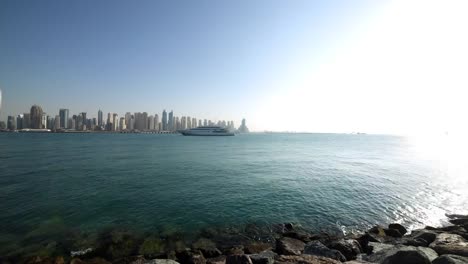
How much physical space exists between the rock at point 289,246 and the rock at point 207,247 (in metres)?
3.00

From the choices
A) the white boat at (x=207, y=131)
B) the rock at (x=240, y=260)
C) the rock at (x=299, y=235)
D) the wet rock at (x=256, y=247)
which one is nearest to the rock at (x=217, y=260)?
the wet rock at (x=256, y=247)

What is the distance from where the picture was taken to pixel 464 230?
1297 centimetres

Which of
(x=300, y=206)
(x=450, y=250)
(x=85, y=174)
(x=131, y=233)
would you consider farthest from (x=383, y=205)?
(x=85, y=174)

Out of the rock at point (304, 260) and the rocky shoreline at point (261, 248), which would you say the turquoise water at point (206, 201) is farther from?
the rock at point (304, 260)

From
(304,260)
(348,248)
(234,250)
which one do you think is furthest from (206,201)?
(304,260)

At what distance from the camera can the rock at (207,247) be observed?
10343 millimetres

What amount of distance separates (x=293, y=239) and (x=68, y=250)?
11.7m

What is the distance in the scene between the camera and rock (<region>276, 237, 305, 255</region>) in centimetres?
1000

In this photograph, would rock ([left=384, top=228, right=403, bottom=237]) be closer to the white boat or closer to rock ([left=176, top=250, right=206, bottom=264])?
rock ([left=176, top=250, right=206, bottom=264])

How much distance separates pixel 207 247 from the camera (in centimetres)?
1109

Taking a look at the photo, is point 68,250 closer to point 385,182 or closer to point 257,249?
point 257,249

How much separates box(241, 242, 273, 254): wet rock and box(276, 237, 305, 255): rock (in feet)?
2.19

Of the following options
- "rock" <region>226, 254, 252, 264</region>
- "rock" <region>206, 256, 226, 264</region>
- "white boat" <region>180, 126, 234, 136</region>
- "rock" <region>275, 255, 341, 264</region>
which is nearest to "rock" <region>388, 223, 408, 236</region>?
"rock" <region>275, 255, 341, 264</region>

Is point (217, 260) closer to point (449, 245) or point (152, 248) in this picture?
point (152, 248)
